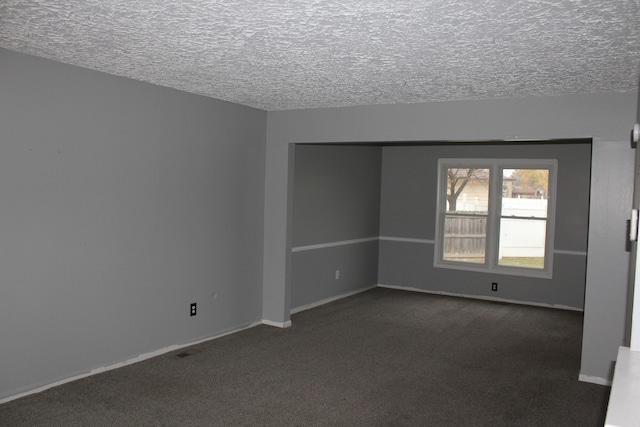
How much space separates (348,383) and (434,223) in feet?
13.7

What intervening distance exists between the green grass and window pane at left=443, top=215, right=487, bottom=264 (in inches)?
12.1

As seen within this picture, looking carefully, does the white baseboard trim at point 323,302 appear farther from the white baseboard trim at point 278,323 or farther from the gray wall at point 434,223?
the gray wall at point 434,223

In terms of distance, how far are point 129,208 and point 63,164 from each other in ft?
2.10

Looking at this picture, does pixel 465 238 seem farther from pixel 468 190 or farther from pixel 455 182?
pixel 455 182

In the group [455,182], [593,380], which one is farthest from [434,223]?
[593,380]

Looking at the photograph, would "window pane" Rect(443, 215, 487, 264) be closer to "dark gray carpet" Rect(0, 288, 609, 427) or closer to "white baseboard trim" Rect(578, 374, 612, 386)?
"dark gray carpet" Rect(0, 288, 609, 427)

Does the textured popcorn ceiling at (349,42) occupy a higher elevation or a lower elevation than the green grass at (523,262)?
higher

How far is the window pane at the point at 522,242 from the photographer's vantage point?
7.29 metres

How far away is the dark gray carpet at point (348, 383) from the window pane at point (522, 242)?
142 cm

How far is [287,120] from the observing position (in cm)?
557

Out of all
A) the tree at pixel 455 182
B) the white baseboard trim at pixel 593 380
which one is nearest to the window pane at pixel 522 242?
the tree at pixel 455 182

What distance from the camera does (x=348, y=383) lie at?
4145 millimetres

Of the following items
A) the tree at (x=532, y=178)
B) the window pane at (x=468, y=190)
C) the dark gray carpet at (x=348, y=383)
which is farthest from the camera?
the window pane at (x=468, y=190)

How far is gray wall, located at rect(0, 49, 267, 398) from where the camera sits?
3510 millimetres
